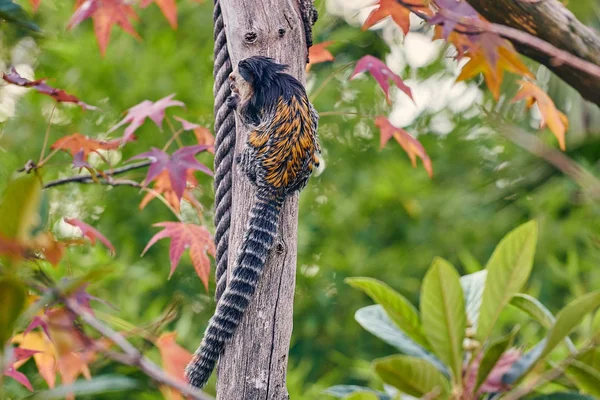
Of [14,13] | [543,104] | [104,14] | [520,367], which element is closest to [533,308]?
[520,367]

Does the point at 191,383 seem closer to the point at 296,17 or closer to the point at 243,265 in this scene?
the point at 243,265

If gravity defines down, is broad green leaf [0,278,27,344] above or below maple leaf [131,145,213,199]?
above

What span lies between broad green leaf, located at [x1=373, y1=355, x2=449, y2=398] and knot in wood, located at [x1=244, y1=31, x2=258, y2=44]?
51 centimetres

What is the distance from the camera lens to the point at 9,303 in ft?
1.15

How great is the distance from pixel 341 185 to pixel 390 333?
2252 millimetres

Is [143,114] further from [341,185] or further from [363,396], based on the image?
[341,185]

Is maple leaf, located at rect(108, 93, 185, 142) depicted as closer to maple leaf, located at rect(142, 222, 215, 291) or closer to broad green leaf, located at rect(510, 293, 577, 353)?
maple leaf, located at rect(142, 222, 215, 291)

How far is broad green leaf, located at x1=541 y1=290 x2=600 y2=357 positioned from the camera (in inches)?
21.9

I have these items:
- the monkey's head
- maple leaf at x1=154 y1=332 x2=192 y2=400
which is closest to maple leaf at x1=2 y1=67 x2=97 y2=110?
the monkey's head

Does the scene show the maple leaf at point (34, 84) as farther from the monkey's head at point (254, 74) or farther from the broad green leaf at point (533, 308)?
the broad green leaf at point (533, 308)

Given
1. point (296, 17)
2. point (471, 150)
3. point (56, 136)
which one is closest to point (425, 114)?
point (471, 150)

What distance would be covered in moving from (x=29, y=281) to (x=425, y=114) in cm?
280

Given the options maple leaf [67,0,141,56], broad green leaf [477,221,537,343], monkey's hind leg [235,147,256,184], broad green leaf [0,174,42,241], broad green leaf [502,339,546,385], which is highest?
maple leaf [67,0,141,56]

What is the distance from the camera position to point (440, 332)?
2.03 feet
